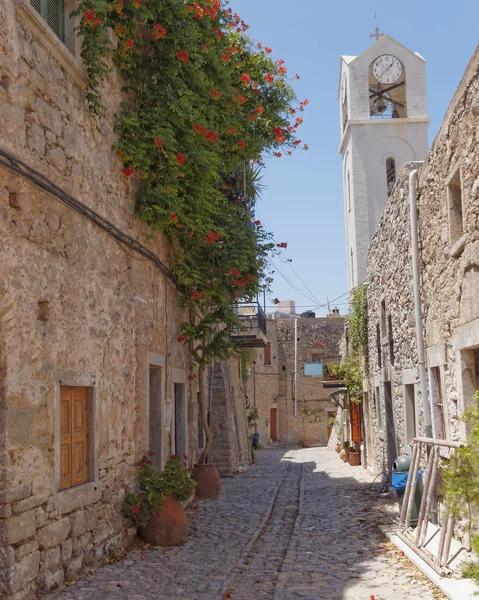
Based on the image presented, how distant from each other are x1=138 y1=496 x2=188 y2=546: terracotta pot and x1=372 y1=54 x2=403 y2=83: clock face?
23615mm

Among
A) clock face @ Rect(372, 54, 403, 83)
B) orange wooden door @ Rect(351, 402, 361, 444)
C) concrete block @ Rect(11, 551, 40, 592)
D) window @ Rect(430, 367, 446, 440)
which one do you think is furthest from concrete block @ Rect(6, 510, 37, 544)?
clock face @ Rect(372, 54, 403, 83)

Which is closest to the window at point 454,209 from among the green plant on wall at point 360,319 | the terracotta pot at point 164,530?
the terracotta pot at point 164,530

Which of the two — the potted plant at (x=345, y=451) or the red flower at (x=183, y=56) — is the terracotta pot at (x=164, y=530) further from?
the potted plant at (x=345, y=451)

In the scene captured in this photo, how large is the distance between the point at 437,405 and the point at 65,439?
4549 millimetres

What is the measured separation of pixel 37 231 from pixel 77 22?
2407 mm

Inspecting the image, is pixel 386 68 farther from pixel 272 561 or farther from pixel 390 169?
pixel 272 561

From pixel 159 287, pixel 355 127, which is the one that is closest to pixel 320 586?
pixel 159 287

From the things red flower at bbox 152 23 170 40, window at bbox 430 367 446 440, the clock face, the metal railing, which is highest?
the clock face

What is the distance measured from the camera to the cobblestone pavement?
19.2 feet

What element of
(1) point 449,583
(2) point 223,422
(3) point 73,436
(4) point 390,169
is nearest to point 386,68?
(4) point 390,169

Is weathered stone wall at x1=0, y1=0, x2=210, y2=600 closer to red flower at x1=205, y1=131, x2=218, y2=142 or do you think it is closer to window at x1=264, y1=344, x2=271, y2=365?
red flower at x1=205, y1=131, x2=218, y2=142

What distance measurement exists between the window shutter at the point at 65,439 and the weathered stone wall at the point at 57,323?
13cm

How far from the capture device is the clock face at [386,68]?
90.9 feet

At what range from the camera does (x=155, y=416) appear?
959cm
